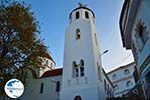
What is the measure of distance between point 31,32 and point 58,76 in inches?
439

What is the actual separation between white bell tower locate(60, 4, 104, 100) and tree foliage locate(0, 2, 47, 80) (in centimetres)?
463

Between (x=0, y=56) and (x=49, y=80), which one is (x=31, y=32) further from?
(x=49, y=80)

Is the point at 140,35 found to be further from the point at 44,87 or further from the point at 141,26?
the point at 44,87

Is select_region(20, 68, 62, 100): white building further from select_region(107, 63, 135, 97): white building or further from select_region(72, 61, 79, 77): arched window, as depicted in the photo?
select_region(107, 63, 135, 97): white building

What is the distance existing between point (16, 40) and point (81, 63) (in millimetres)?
7879

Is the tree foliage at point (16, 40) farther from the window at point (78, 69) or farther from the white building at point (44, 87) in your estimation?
the white building at point (44, 87)

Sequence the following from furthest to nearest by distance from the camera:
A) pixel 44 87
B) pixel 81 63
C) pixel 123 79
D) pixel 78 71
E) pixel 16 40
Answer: pixel 123 79 < pixel 44 87 < pixel 81 63 < pixel 78 71 < pixel 16 40

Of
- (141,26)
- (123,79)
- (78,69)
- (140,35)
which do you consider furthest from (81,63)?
(123,79)

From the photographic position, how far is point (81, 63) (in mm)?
22094

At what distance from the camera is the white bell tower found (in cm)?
2009

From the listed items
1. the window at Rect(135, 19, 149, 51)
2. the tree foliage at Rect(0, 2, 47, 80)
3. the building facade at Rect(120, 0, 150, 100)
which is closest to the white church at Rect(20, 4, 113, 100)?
the tree foliage at Rect(0, 2, 47, 80)

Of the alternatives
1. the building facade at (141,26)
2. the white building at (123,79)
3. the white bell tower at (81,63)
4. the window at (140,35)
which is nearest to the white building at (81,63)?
the white bell tower at (81,63)

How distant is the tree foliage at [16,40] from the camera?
1809 cm

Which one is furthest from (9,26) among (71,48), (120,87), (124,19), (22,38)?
(120,87)
